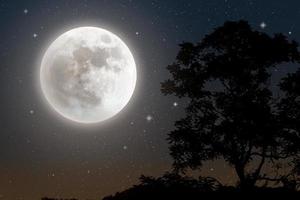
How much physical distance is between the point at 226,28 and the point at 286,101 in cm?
526

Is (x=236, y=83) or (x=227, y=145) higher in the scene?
(x=236, y=83)

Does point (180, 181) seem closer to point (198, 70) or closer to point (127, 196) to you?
A: point (127, 196)

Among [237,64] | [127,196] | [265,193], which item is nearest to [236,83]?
[237,64]

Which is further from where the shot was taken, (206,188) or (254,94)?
(254,94)

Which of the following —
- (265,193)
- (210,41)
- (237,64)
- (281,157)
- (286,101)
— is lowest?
(265,193)

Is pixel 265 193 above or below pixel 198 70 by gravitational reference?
below

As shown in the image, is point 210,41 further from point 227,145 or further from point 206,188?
point 206,188

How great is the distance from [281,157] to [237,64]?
234 inches

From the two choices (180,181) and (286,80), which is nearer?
(180,181)

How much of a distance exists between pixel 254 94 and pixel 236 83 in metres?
1.22

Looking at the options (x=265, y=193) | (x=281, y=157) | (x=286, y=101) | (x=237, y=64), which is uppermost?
(x=237, y=64)

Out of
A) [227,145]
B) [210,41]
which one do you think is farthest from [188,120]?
[210,41]

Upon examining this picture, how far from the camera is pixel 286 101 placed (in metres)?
32.6

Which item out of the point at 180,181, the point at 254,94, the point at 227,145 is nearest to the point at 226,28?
the point at 254,94
